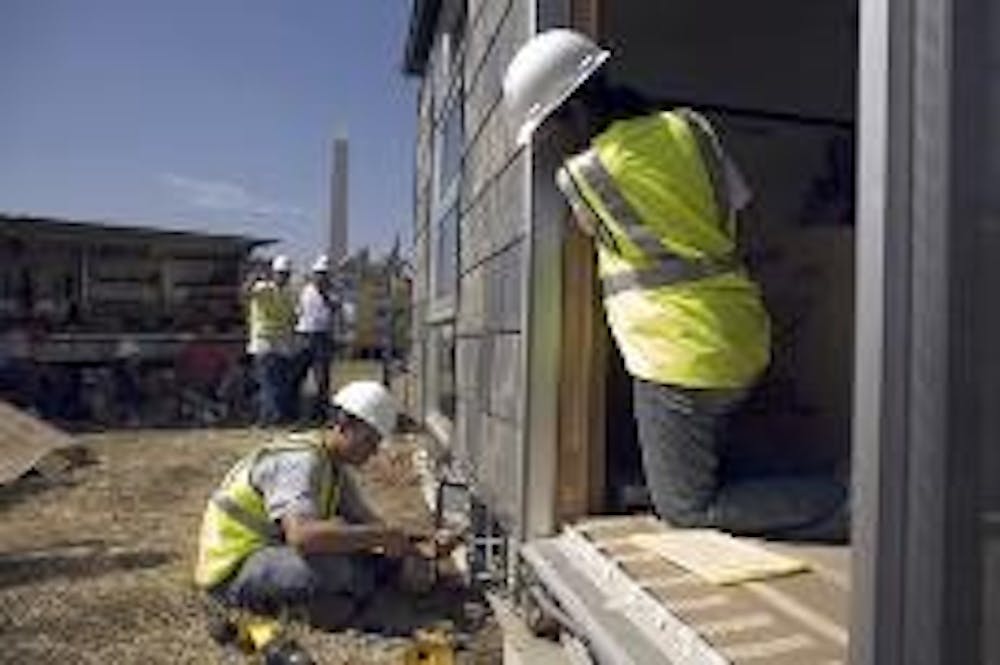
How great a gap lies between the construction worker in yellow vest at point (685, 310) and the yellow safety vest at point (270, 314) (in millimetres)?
10047

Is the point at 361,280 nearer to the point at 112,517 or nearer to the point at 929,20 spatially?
the point at 112,517

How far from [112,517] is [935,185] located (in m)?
7.46

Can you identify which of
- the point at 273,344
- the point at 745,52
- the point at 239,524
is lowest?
the point at 239,524

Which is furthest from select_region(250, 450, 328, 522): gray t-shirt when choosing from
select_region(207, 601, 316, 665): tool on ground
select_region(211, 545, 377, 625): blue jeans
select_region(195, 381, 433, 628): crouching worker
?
select_region(207, 601, 316, 665): tool on ground

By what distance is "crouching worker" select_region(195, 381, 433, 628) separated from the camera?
5.34 meters

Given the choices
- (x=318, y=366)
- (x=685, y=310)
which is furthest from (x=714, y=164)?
(x=318, y=366)

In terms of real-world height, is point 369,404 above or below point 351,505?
above

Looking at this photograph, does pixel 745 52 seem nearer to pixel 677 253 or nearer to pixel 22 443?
pixel 677 253

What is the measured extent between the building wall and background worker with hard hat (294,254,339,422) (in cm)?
297

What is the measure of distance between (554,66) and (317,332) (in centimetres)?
1016

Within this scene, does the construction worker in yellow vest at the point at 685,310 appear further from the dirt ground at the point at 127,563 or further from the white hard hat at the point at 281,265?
the white hard hat at the point at 281,265

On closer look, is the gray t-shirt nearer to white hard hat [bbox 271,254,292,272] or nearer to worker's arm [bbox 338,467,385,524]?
worker's arm [bbox 338,467,385,524]

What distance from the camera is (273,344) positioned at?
13.9 meters

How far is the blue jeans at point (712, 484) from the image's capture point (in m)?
3.85
